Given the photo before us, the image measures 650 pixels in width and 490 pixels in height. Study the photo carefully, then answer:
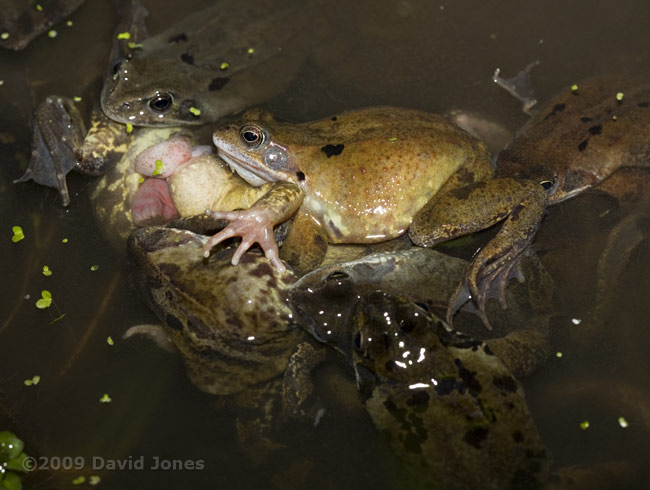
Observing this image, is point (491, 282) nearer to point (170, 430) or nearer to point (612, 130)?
point (612, 130)

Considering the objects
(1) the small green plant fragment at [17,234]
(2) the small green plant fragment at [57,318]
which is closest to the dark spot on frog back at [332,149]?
(2) the small green plant fragment at [57,318]

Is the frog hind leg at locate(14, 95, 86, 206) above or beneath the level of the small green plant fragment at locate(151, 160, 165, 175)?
beneath

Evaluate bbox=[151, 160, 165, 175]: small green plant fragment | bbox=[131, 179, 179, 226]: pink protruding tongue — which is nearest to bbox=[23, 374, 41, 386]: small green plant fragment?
bbox=[131, 179, 179, 226]: pink protruding tongue

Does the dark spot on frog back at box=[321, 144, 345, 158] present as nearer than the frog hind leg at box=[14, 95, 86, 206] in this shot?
Yes

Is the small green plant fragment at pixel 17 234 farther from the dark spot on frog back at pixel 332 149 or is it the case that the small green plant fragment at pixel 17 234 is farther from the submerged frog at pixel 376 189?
the dark spot on frog back at pixel 332 149

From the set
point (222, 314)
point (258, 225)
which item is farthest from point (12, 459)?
point (258, 225)

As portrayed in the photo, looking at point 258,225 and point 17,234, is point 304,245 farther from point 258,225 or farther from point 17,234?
point 17,234

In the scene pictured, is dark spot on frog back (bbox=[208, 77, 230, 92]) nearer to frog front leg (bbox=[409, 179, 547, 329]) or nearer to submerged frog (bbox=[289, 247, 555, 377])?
submerged frog (bbox=[289, 247, 555, 377])
